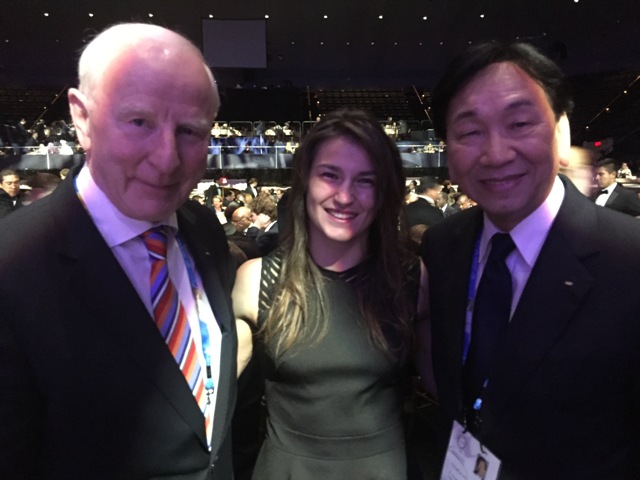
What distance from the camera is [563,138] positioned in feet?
4.17

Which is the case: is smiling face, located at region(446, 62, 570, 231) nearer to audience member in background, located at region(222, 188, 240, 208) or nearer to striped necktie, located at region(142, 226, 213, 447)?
striped necktie, located at region(142, 226, 213, 447)

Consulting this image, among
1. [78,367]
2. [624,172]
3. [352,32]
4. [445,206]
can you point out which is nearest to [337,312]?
[78,367]

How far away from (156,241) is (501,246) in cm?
90

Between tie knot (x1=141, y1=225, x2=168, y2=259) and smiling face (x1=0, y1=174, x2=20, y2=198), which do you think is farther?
smiling face (x1=0, y1=174, x2=20, y2=198)

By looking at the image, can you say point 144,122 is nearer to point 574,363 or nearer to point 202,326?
point 202,326

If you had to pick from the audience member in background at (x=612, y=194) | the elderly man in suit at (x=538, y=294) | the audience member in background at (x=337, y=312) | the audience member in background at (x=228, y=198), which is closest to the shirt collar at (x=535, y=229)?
the elderly man in suit at (x=538, y=294)

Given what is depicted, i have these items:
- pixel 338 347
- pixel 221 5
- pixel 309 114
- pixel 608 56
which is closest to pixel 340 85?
pixel 309 114

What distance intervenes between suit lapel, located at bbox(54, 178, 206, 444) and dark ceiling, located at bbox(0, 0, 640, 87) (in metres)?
11.5

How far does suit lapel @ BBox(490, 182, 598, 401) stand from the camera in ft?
3.83

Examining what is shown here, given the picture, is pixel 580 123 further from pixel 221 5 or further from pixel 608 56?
pixel 221 5

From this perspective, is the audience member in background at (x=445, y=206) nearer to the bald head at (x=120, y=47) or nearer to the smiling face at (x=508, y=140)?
the smiling face at (x=508, y=140)

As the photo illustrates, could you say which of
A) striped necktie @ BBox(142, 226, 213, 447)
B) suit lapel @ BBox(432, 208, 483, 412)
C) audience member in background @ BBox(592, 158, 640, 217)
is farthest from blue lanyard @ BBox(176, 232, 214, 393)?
audience member in background @ BBox(592, 158, 640, 217)

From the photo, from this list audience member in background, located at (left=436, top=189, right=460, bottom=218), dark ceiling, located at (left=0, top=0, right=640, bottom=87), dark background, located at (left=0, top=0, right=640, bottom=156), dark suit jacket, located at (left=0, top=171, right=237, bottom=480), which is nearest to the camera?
dark suit jacket, located at (left=0, top=171, right=237, bottom=480)

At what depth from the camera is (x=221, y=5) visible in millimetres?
13469
